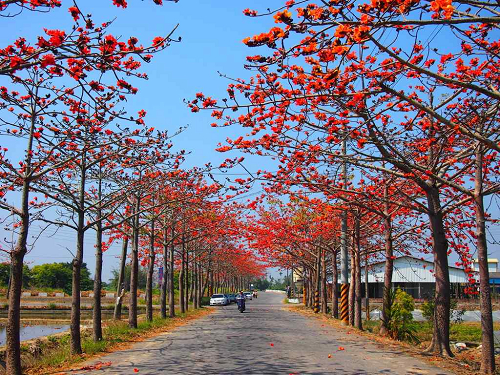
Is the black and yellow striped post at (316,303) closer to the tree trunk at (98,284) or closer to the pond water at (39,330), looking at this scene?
the pond water at (39,330)

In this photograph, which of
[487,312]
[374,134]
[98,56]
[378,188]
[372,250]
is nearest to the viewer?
[98,56]

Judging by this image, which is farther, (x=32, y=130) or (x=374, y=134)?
(x=374, y=134)

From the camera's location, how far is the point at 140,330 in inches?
688

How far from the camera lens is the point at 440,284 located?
12703mm

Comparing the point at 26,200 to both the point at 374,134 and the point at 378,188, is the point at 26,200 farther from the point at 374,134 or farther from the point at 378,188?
the point at 378,188

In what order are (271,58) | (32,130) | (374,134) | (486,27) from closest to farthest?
1. (271,58)
2. (486,27)
3. (32,130)
4. (374,134)

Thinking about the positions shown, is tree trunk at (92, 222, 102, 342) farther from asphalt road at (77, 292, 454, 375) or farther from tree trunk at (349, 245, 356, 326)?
tree trunk at (349, 245, 356, 326)

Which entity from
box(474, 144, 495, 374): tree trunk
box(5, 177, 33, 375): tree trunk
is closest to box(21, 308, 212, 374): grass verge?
box(5, 177, 33, 375): tree trunk

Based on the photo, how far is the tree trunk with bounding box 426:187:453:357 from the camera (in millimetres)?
12453

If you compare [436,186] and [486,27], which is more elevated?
[486,27]

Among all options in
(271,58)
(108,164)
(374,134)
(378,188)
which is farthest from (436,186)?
(108,164)

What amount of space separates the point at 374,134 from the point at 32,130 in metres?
7.46

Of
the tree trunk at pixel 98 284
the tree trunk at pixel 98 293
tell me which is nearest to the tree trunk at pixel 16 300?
the tree trunk at pixel 98 284

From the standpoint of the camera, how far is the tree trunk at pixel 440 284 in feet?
40.9
